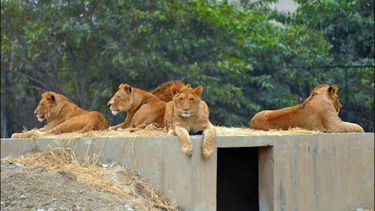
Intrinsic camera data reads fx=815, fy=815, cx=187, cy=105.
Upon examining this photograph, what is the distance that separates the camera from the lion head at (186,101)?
27.4 feet

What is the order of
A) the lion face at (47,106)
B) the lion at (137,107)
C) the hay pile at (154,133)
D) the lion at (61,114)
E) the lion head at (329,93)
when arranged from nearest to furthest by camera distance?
the hay pile at (154,133) < the lion at (61,114) < the lion face at (47,106) < the lion at (137,107) < the lion head at (329,93)

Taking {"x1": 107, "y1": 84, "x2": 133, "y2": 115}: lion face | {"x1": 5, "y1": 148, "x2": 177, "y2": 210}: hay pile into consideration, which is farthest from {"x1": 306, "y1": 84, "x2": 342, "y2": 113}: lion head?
{"x1": 5, "y1": 148, "x2": 177, "y2": 210}: hay pile

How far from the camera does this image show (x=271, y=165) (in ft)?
29.8

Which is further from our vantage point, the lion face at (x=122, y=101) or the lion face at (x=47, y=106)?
the lion face at (x=122, y=101)

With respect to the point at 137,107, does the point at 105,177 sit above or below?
below

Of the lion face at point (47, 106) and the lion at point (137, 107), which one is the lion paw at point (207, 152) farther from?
the lion face at point (47, 106)

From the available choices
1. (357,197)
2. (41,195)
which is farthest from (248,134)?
(41,195)

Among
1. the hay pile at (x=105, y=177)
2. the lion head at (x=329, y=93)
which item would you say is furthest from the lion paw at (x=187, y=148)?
the lion head at (x=329, y=93)

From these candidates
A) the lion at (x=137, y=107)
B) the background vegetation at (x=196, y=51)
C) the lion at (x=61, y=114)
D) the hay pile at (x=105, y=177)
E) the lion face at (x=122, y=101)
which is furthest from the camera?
the background vegetation at (x=196, y=51)

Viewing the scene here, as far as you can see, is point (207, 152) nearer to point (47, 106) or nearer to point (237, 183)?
point (47, 106)

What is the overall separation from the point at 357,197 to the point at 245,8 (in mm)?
8902

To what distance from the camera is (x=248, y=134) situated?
29.8 feet

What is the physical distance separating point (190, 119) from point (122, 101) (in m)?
1.34

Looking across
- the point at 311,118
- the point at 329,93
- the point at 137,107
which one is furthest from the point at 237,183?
the point at 137,107
